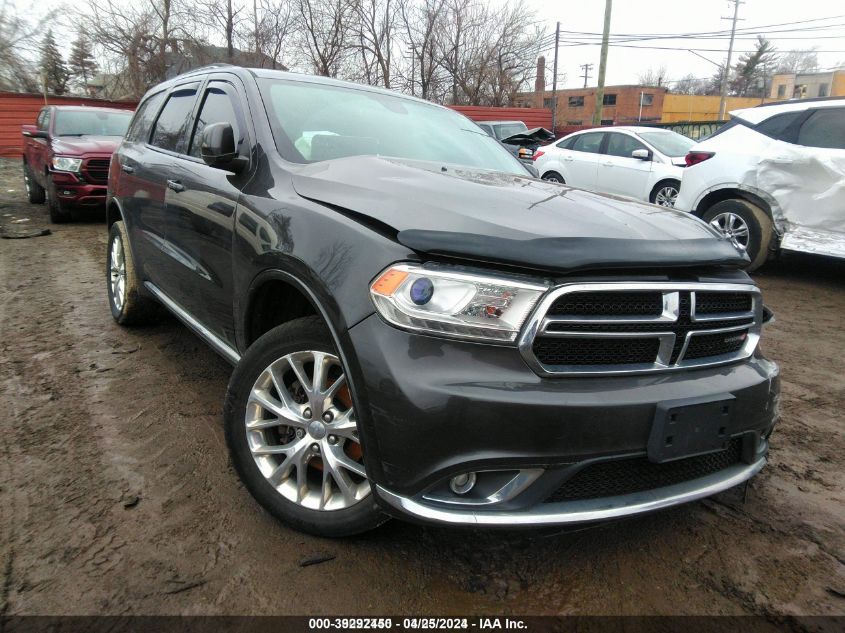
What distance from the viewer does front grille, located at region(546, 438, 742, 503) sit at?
5.56 feet

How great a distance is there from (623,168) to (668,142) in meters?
0.90

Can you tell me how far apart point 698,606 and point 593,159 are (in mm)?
9096

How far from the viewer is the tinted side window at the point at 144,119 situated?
4035 mm

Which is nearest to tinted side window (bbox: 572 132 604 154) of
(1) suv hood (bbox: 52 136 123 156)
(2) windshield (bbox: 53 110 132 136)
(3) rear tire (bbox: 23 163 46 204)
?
(1) suv hood (bbox: 52 136 123 156)

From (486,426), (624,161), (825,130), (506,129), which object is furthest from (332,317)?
(506,129)

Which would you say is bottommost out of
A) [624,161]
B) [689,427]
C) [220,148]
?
[689,427]

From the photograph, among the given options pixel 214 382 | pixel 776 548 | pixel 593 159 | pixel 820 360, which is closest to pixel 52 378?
pixel 214 382

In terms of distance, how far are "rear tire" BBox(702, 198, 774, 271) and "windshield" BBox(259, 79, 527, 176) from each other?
368 cm

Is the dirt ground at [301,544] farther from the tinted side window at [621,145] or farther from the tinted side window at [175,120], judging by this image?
the tinted side window at [621,145]

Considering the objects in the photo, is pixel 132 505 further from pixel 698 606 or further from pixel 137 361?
pixel 698 606

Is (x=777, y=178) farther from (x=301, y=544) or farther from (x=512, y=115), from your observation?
(x=512, y=115)

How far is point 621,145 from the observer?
383 inches

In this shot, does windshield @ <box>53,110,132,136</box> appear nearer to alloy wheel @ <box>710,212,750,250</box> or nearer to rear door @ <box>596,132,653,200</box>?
rear door @ <box>596,132,653,200</box>

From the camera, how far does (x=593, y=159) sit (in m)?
9.91
